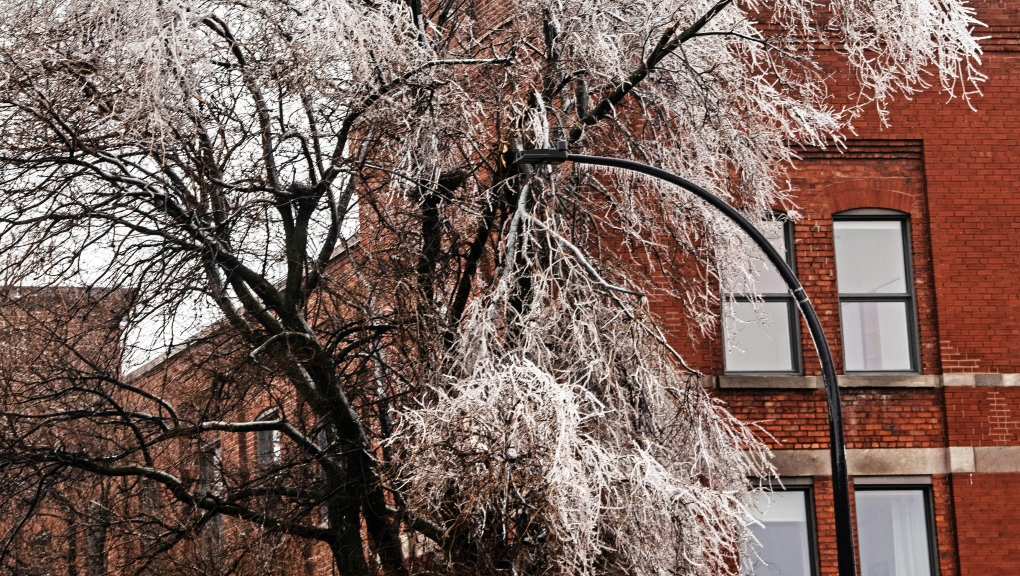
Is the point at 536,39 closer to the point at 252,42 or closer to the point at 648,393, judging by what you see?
the point at 252,42

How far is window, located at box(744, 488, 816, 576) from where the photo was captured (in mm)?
17594

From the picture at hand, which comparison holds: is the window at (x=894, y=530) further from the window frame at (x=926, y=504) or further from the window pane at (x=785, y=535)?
the window pane at (x=785, y=535)

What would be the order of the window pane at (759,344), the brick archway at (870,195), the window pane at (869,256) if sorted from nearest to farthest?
1. the window pane at (759,344)
2. the brick archway at (870,195)
3. the window pane at (869,256)

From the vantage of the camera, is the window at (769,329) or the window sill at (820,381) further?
the window at (769,329)

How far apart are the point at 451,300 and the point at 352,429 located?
68.1 inches

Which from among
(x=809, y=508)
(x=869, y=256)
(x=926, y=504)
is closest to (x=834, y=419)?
(x=809, y=508)

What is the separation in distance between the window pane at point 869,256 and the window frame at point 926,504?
2.68 m

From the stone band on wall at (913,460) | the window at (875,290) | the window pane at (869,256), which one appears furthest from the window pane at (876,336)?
the stone band on wall at (913,460)

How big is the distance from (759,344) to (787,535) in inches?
102

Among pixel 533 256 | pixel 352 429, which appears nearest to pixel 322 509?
pixel 352 429

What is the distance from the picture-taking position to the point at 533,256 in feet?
43.5

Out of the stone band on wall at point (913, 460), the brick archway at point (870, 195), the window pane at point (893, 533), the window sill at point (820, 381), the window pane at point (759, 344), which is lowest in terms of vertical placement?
the window pane at point (893, 533)

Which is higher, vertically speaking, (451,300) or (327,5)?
(327,5)

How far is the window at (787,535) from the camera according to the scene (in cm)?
1759
